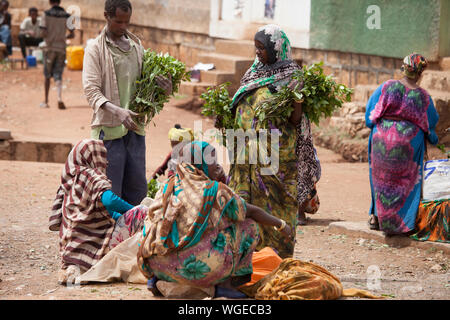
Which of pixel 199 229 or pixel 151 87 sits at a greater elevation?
pixel 151 87

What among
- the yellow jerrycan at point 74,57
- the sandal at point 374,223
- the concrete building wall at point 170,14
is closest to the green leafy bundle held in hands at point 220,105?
the sandal at point 374,223

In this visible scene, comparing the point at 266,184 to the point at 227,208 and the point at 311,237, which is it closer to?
the point at 227,208

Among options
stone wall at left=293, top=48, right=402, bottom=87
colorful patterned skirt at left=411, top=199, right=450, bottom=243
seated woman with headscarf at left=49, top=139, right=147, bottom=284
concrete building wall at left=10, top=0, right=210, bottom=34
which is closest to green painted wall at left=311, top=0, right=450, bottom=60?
stone wall at left=293, top=48, right=402, bottom=87

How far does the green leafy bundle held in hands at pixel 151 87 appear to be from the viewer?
6207 millimetres

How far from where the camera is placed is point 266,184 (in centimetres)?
595

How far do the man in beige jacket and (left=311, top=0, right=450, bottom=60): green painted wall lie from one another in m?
7.19

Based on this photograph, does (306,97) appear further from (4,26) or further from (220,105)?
(4,26)

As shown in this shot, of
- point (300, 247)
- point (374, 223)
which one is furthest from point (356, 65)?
point (300, 247)

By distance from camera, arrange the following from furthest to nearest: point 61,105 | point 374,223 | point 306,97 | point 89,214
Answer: point 61,105, point 374,223, point 306,97, point 89,214

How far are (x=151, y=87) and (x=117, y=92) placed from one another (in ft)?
0.96

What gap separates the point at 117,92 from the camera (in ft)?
20.2

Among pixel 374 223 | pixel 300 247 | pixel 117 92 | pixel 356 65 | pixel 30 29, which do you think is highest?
pixel 30 29

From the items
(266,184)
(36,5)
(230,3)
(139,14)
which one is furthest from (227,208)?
(36,5)

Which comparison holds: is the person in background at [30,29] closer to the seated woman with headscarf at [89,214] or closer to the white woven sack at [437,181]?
the white woven sack at [437,181]
